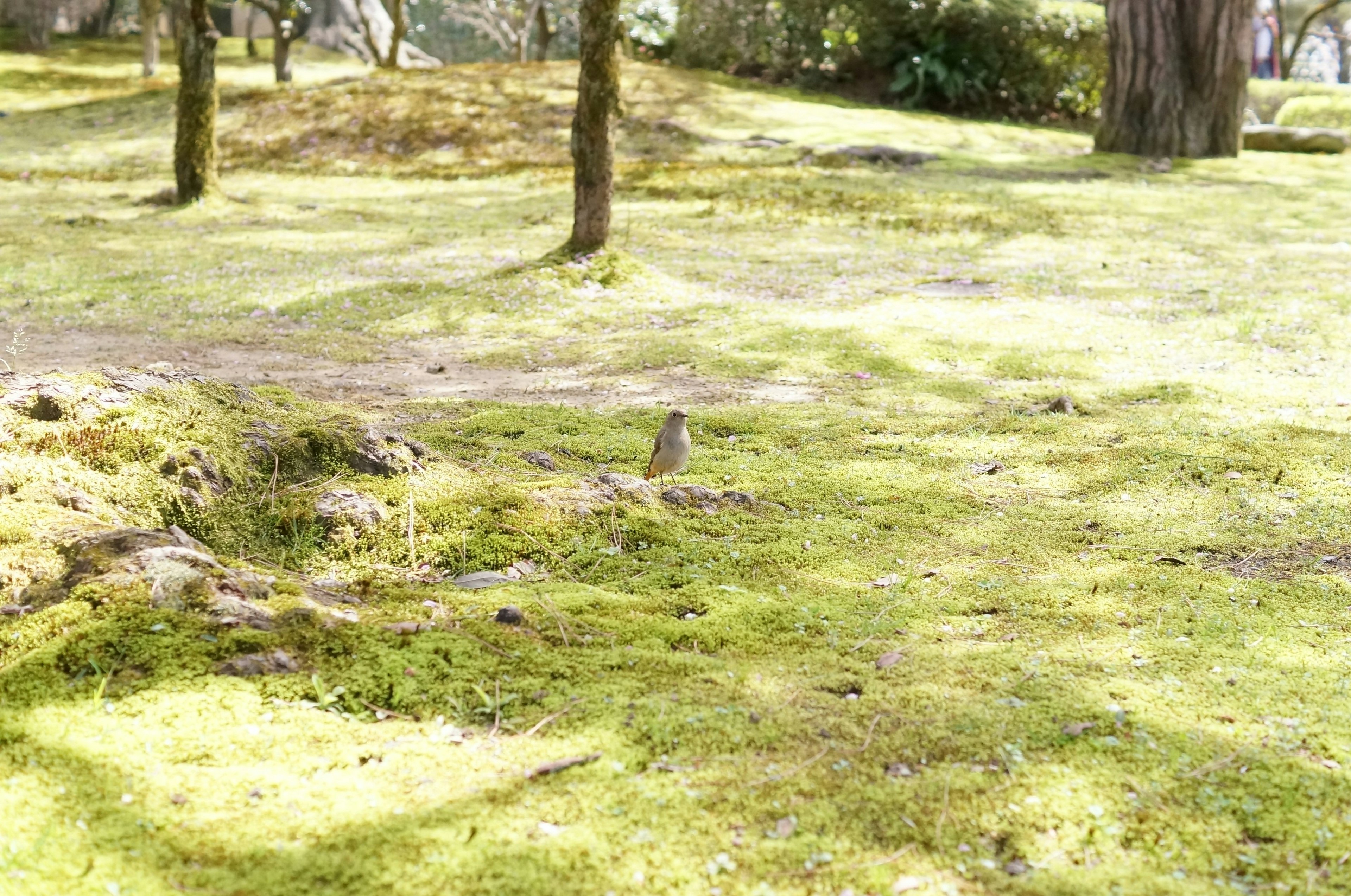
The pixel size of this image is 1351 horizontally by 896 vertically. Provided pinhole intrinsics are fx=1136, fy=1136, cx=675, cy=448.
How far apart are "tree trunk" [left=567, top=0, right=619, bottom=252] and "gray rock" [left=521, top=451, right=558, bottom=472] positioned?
5386mm

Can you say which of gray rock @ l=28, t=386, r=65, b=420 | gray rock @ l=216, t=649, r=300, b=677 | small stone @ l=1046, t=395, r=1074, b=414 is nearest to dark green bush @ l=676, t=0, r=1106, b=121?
small stone @ l=1046, t=395, r=1074, b=414

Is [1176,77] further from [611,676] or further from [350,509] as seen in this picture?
[611,676]

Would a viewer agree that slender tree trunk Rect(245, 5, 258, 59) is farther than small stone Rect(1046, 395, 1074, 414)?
Yes

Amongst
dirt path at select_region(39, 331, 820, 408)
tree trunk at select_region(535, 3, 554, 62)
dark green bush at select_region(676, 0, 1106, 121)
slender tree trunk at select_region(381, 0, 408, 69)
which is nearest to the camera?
dirt path at select_region(39, 331, 820, 408)

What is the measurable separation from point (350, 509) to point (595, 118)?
273 inches

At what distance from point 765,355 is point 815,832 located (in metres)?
5.95

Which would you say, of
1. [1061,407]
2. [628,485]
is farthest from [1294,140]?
[628,485]

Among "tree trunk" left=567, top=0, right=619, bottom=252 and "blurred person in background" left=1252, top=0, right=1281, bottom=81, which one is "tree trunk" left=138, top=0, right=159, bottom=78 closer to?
"tree trunk" left=567, top=0, right=619, bottom=252

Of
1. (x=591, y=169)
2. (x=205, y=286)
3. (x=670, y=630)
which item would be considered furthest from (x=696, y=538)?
(x=205, y=286)

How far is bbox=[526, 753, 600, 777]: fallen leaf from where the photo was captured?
2.74 m

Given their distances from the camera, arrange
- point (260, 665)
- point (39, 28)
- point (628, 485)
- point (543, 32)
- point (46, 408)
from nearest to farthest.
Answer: point (260, 665)
point (46, 408)
point (628, 485)
point (543, 32)
point (39, 28)

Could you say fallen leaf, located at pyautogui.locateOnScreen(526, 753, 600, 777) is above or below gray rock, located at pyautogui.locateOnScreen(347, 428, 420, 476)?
below

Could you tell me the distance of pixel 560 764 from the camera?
277cm

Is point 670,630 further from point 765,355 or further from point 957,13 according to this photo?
point 957,13
